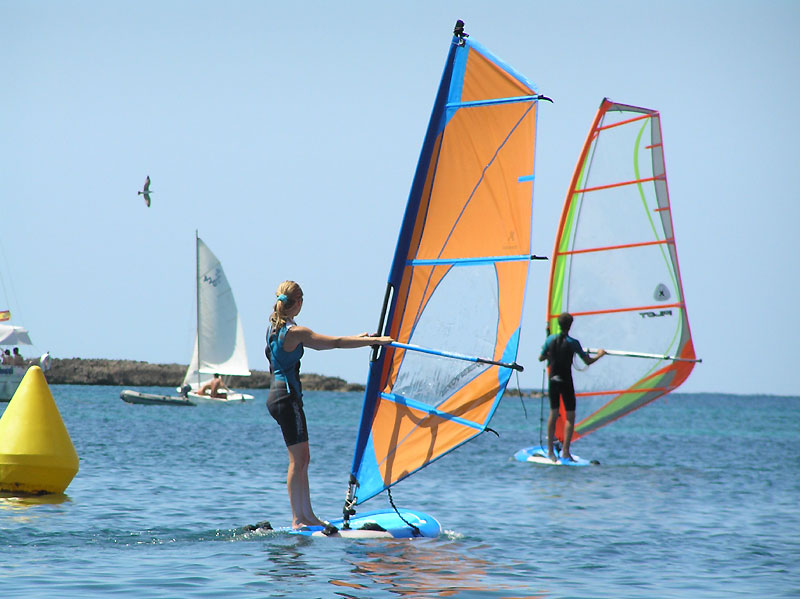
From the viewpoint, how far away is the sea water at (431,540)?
6.91 meters

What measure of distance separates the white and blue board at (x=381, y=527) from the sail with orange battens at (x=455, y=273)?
343 mm

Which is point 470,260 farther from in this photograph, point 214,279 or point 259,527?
point 214,279

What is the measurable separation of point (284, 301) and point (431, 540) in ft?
8.00

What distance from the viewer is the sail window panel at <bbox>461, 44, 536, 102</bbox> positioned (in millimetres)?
7977

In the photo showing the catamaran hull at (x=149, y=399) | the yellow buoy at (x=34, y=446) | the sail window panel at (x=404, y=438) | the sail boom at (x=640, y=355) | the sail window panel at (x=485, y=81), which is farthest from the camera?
the catamaran hull at (x=149, y=399)

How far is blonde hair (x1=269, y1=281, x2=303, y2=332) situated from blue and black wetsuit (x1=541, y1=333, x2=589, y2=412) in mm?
8075

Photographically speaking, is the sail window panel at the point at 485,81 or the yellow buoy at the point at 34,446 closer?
the sail window panel at the point at 485,81

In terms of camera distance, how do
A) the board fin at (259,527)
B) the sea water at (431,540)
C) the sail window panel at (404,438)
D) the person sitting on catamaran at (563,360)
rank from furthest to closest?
1. the person sitting on catamaran at (563,360)
2. the board fin at (259,527)
3. the sail window panel at (404,438)
4. the sea water at (431,540)

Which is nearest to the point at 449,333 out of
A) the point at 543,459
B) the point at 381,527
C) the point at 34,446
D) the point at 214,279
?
the point at 381,527

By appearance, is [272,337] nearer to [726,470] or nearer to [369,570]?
[369,570]

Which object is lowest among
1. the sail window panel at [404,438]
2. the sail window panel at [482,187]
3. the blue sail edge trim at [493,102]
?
the sail window panel at [404,438]

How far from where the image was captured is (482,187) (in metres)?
8.08

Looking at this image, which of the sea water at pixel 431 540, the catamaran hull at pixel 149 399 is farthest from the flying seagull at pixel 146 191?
the catamaran hull at pixel 149 399

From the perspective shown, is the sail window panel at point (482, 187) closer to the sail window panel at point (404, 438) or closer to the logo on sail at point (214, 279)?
the sail window panel at point (404, 438)
